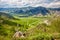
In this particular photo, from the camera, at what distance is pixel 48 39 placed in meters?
197

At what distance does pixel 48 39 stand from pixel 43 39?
5.18 m

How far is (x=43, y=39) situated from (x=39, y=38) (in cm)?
436

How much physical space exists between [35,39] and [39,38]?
170 inches

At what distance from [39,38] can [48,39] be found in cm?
944

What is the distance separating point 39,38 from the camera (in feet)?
651

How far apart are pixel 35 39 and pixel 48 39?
1356cm

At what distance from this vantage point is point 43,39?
197 metres

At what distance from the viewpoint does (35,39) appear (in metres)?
198

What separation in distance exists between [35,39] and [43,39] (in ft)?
27.5
